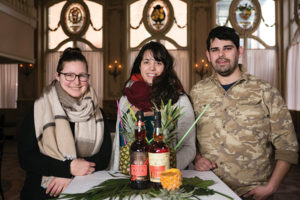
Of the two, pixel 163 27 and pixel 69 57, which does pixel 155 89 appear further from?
pixel 163 27

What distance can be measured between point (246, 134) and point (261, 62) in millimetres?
8376

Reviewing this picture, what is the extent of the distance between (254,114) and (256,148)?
262 mm

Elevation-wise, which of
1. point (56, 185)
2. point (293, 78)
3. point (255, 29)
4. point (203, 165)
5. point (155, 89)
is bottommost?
point (56, 185)

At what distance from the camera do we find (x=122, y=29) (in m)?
9.75

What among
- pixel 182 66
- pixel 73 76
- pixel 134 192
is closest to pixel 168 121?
pixel 134 192

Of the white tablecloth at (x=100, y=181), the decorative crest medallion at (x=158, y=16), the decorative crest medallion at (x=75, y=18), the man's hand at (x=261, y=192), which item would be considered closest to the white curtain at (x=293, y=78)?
the decorative crest medallion at (x=158, y=16)

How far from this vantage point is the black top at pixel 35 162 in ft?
5.70

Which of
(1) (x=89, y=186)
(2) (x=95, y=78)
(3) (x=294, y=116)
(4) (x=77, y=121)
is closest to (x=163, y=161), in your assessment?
(1) (x=89, y=186)

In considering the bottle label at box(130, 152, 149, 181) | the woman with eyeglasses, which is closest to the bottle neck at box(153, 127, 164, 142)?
the bottle label at box(130, 152, 149, 181)

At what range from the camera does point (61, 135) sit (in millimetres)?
1893

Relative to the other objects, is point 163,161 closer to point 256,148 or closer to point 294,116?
point 256,148

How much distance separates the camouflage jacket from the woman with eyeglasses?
2.80 feet

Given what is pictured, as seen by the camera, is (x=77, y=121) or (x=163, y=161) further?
(x=77, y=121)

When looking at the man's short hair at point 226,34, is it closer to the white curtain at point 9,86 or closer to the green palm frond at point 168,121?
the green palm frond at point 168,121
